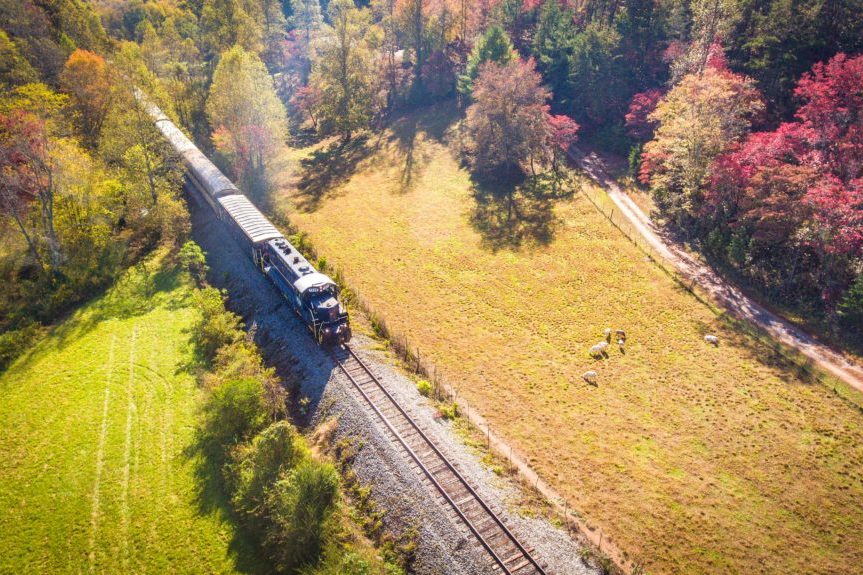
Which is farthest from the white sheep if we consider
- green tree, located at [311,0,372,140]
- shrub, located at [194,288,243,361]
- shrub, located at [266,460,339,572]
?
green tree, located at [311,0,372,140]

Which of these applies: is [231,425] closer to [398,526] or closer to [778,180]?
[398,526]

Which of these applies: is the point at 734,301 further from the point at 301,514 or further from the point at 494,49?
the point at 494,49

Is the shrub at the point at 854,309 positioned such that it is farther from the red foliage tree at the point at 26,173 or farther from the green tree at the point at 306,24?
the green tree at the point at 306,24

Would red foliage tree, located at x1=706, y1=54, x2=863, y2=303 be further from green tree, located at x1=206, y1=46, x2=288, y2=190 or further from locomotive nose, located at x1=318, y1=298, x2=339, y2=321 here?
green tree, located at x1=206, y1=46, x2=288, y2=190

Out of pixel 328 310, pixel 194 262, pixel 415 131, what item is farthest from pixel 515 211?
pixel 194 262

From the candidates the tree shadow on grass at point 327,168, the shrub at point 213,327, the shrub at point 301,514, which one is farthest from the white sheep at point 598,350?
the tree shadow on grass at point 327,168

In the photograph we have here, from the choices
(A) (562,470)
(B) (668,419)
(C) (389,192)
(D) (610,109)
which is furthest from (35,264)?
(D) (610,109)

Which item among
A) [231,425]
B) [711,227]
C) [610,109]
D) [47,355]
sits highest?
[610,109]
